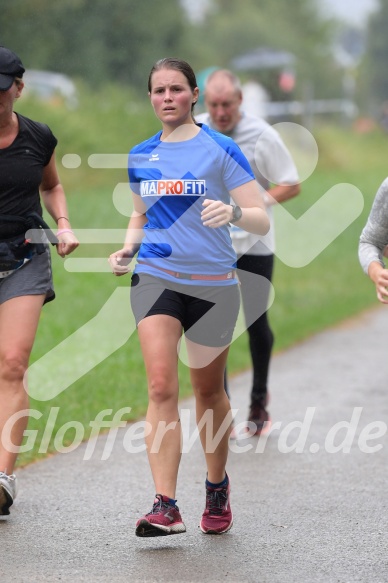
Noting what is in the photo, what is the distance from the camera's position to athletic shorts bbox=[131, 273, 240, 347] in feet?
17.9

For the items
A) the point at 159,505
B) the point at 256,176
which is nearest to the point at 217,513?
the point at 159,505

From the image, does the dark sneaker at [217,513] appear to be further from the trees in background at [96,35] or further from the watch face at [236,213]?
the trees in background at [96,35]

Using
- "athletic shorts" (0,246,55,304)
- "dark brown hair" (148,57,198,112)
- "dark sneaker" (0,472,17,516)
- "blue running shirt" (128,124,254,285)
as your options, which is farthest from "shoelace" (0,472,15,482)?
"dark brown hair" (148,57,198,112)

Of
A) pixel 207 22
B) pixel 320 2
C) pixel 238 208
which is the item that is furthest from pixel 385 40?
pixel 238 208

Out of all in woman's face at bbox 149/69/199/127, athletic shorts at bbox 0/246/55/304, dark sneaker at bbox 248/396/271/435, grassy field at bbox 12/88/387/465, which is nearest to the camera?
woman's face at bbox 149/69/199/127

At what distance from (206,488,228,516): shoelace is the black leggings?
7.45 feet

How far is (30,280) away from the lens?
5.98 meters

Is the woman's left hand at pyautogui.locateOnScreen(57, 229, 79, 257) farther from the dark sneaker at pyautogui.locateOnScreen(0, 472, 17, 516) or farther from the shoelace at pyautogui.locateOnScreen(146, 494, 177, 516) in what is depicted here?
the shoelace at pyautogui.locateOnScreen(146, 494, 177, 516)

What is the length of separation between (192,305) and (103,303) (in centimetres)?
847

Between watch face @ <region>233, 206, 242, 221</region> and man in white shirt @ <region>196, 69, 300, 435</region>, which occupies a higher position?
watch face @ <region>233, 206, 242, 221</region>

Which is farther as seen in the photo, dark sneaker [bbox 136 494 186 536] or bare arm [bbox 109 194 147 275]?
bare arm [bbox 109 194 147 275]

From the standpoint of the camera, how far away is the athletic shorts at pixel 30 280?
19.5ft

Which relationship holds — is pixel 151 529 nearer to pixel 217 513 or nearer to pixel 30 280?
pixel 217 513

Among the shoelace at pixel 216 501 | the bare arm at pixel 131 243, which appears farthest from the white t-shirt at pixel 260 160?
the shoelace at pixel 216 501
